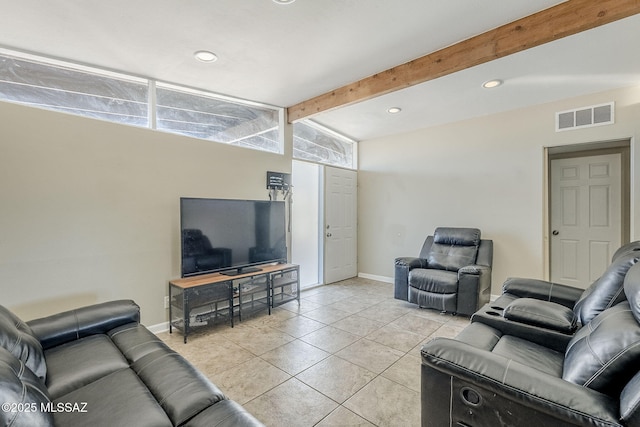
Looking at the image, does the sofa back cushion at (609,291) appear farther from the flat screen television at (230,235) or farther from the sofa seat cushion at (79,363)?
the flat screen television at (230,235)

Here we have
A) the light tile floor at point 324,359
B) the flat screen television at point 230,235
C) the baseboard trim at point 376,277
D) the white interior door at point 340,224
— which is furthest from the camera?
the baseboard trim at point 376,277

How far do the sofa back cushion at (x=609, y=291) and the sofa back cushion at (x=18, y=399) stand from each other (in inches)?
99.8

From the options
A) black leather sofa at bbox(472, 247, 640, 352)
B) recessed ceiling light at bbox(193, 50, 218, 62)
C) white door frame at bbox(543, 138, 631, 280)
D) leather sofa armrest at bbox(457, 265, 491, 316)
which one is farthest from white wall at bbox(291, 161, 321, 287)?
white door frame at bbox(543, 138, 631, 280)

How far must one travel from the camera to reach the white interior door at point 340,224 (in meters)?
4.95

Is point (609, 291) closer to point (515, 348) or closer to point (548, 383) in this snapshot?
point (515, 348)

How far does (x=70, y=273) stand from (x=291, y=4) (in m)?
2.88

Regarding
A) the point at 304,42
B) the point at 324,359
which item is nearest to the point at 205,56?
the point at 304,42

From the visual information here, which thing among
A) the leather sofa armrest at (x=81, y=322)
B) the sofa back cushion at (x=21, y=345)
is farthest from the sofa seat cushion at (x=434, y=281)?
the sofa back cushion at (x=21, y=345)

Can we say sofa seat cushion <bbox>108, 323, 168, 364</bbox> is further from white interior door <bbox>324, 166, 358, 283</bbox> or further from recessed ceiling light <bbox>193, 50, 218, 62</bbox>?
white interior door <bbox>324, 166, 358, 283</bbox>

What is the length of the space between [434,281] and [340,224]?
2.06m

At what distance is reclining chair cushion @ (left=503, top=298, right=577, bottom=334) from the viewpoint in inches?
69.1

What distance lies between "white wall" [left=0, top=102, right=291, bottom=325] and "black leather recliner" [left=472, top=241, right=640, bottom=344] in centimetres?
306

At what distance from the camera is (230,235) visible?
130 inches

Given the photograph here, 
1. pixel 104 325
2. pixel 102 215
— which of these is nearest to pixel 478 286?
pixel 104 325
